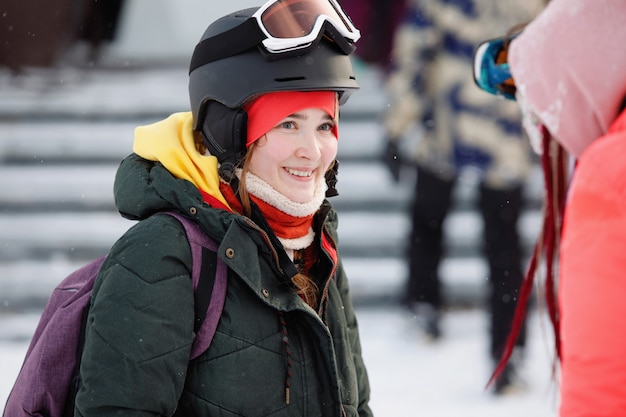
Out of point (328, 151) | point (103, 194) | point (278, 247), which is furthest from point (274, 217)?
point (103, 194)

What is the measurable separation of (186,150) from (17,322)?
4.34 m

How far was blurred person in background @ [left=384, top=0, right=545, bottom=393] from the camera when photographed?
5184 mm

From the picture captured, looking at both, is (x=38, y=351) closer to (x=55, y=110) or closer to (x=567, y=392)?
(x=567, y=392)

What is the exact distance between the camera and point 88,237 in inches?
265

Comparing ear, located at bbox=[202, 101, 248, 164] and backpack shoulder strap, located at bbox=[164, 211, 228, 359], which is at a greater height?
ear, located at bbox=[202, 101, 248, 164]

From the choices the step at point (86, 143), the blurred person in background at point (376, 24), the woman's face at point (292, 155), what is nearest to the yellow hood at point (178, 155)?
the woman's face at point (292, 155)

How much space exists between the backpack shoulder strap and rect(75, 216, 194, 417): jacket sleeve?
3 cm

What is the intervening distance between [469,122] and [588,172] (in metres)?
3.91

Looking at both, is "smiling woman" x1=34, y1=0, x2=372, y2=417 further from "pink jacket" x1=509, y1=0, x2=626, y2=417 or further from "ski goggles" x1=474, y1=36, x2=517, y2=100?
"pink jacket" x1=509, y1=0, x2=626, y2=417

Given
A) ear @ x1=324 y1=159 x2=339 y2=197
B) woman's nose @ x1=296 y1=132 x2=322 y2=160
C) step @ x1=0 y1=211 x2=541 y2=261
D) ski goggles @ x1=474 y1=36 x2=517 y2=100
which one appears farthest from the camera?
step @ x1=0 y1=211 x2=541 y2=261

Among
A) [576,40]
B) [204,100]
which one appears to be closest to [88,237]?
[204,100]

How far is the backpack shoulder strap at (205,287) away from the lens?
2061 mm

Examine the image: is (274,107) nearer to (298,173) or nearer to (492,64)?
(298,173)

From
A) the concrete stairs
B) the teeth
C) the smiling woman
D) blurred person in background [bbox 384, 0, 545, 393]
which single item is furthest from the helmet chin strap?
the concrete stairs
